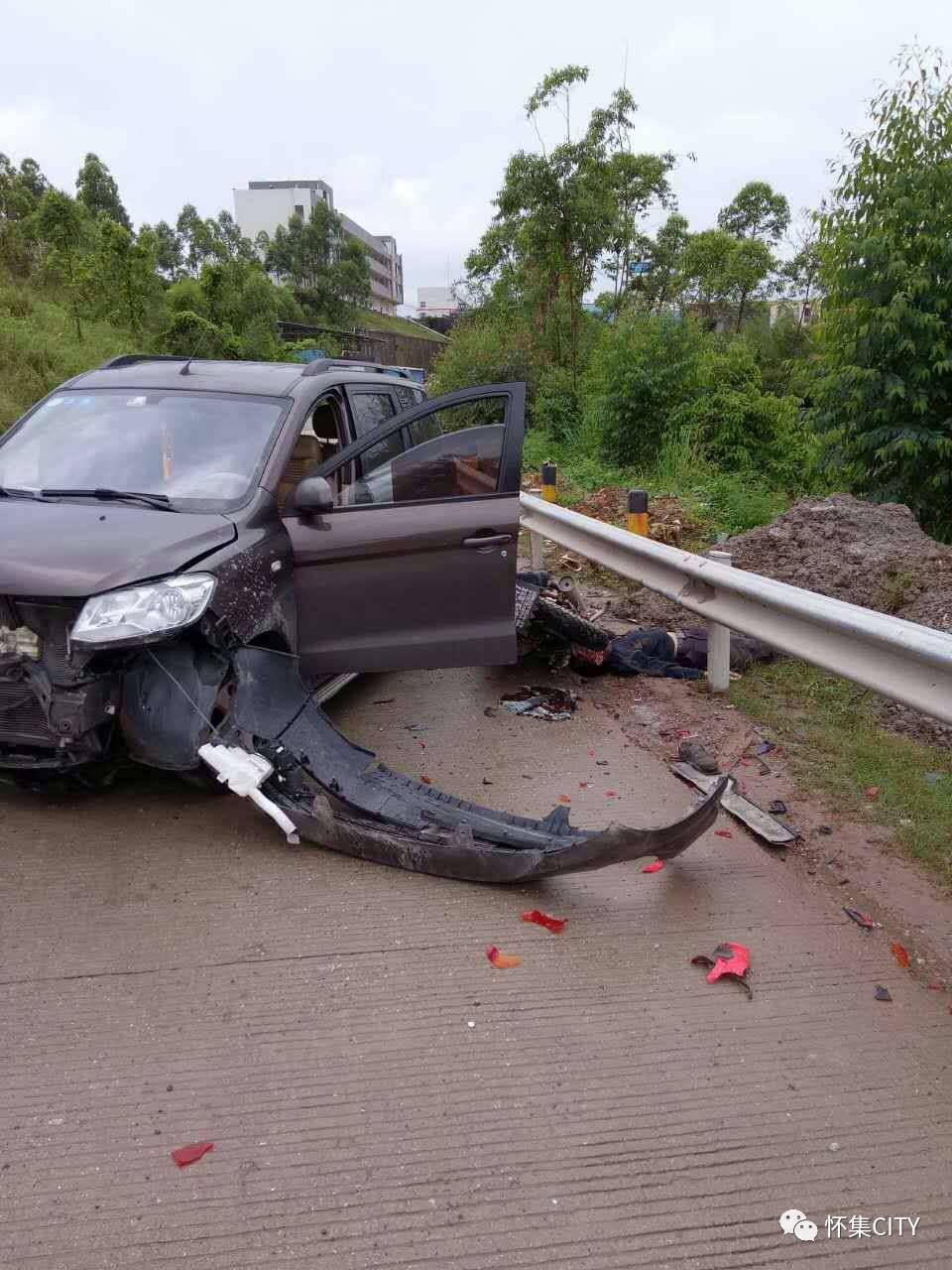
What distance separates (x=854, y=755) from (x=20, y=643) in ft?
12.9

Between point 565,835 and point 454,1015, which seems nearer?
point 454,1015

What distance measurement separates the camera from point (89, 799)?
4332 millimetres

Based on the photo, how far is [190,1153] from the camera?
2.35 m

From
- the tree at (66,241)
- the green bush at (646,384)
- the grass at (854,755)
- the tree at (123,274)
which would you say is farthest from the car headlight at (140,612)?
the tree at (123,274)

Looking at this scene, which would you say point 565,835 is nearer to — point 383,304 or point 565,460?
point 565,460

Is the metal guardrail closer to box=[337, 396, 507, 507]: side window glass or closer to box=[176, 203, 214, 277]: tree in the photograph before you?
box=[337, 396, 507, 507]: side window glass

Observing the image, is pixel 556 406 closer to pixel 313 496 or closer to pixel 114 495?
pixel 313 496

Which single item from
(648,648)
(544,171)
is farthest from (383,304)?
(648,648)

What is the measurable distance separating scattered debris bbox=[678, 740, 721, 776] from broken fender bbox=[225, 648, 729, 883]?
114 cm

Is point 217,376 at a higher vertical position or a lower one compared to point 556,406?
higher

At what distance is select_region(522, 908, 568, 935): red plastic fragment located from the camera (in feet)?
11.1

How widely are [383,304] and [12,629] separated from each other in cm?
15293

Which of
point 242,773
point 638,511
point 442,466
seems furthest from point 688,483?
point 242,773

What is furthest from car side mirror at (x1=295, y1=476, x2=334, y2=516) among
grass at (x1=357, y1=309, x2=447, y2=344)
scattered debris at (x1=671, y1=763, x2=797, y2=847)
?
grass at (x1=357, y1=309, x2=447, y2=344)
